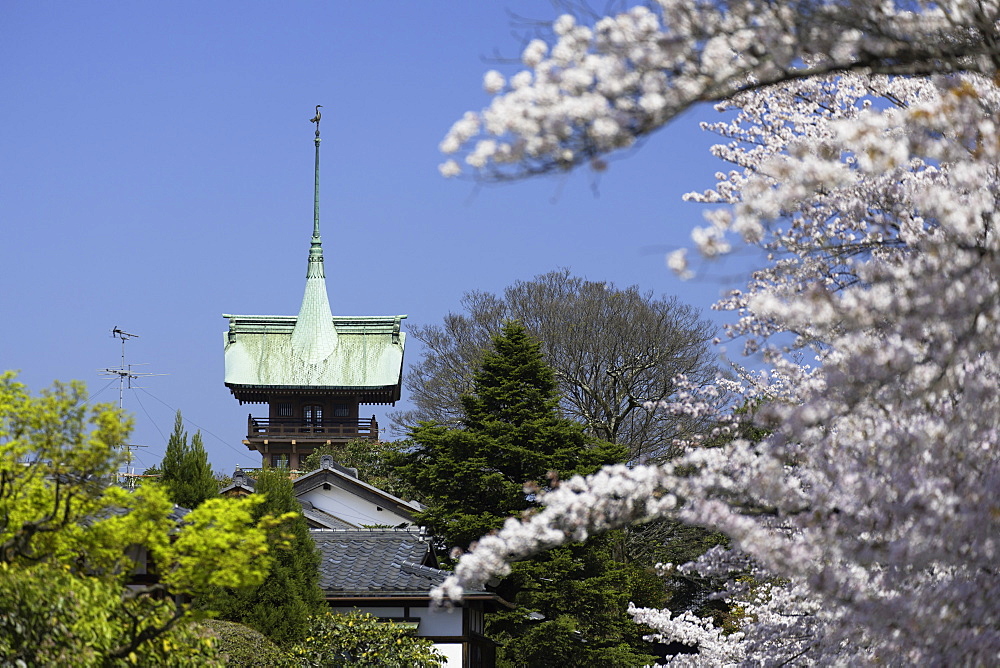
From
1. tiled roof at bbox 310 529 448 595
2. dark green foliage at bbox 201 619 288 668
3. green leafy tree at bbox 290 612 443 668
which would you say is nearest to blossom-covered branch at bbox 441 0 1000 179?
dark green foliage at bbox 201 619 288 668

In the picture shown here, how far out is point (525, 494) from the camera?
1972cm

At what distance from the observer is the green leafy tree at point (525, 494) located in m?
18.8

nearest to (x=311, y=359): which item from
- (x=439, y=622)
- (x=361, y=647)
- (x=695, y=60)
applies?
(x=439, y=622)

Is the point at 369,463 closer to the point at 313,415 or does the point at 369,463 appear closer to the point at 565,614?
the point at 313,415

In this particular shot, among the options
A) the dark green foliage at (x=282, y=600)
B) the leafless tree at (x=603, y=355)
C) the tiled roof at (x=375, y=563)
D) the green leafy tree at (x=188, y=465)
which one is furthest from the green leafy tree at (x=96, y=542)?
the leafless tree at (x=603, y=355)

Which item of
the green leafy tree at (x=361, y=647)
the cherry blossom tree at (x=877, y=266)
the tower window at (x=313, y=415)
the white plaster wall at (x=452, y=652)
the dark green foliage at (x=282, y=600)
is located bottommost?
the white plaster wall at (x=452, y=652)

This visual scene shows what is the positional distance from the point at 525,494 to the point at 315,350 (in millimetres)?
26222

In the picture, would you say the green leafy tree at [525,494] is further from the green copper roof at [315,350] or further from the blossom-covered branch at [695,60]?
the green copper roof at [315,350]

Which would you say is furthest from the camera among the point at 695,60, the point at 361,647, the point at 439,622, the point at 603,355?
the point at 603,355

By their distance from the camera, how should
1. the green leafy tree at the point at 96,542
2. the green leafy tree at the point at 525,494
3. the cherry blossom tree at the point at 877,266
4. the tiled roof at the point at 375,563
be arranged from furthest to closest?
the green leafy tree at the point at 525,494 < the tiled roof at the point at 375,563 < the green leafy tree at the point at 96,542 < the cherry blossom tree at the point at 877,266

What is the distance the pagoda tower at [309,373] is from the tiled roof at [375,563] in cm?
2493

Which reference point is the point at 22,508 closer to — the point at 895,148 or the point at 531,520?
the point at 531,520

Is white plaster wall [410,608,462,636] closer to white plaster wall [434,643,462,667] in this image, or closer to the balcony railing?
white plaster wall [434,643,462,667]

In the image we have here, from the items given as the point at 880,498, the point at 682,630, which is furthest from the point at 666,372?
the point at 880,498
